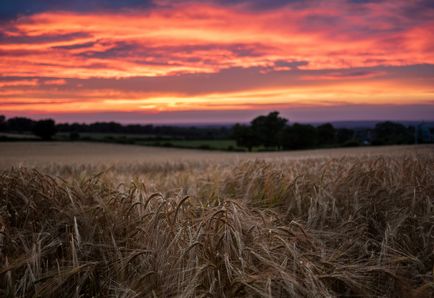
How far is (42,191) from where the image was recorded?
4.93 m

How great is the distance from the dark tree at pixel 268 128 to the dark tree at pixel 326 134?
4781 millimetres

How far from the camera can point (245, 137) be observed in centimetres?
4706

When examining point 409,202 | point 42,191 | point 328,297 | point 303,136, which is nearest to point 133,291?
point 328,297

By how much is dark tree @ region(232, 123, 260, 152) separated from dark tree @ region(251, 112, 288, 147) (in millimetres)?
502

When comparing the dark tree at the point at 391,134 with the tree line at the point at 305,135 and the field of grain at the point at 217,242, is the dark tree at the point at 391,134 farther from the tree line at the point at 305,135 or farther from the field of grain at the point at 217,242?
the field of grain at the point at 217,242

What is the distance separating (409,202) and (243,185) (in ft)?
8.35

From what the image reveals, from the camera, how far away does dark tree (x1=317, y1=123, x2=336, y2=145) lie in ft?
175

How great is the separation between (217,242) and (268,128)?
48.5 meters

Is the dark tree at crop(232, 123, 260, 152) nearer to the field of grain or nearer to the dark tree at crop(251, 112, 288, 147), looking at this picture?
the dark tree at crop(251, 112, 288, 147)

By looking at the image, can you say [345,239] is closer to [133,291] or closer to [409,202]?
[409,202]

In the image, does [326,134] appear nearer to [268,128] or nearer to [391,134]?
[268,128]

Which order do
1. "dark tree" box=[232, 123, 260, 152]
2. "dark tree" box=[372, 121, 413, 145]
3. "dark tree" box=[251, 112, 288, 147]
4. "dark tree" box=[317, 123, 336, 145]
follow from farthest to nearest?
"dark tree" box=[317, 123, 336, 145], "dark tree" box=[251, 112, 288, 147], "dark tree" box=[232, 123, 260, 152], "dark tree" box=[372, 121, 413, 145]

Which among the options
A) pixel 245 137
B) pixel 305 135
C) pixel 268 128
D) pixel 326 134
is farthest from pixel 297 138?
pixel 245 137

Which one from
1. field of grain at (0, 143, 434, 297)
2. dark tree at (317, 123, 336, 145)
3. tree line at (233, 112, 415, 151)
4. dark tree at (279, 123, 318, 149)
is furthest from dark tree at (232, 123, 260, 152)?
field of grain at (0, 143, 434, 297)
